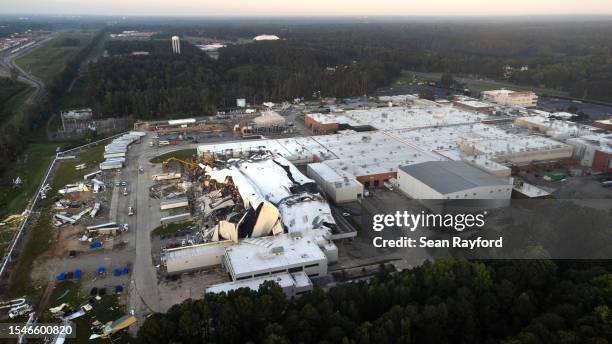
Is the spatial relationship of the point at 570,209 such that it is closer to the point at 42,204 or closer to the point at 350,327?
the point at 350,327

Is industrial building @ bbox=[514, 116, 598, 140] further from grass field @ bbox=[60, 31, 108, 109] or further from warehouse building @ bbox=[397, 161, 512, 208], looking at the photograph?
grass field @ bbox=[60, 31, 108, 109]

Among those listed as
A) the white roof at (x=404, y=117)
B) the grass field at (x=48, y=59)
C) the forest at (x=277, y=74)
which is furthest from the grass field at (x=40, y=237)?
the grass field at (x=48, y=59)

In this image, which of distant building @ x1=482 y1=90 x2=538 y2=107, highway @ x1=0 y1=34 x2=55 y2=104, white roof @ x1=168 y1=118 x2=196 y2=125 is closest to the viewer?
white roof @ x1=168 y1=118 x2=196 y2=125

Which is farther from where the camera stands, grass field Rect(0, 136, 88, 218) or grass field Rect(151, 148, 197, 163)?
grass field Rect(151, 148, 197, 163)

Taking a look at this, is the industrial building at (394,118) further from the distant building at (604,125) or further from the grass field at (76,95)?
the grass field at (76,95)

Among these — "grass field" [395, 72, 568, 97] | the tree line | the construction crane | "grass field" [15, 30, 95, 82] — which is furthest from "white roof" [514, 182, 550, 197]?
"grass field" [15, 30, 95, 82]
